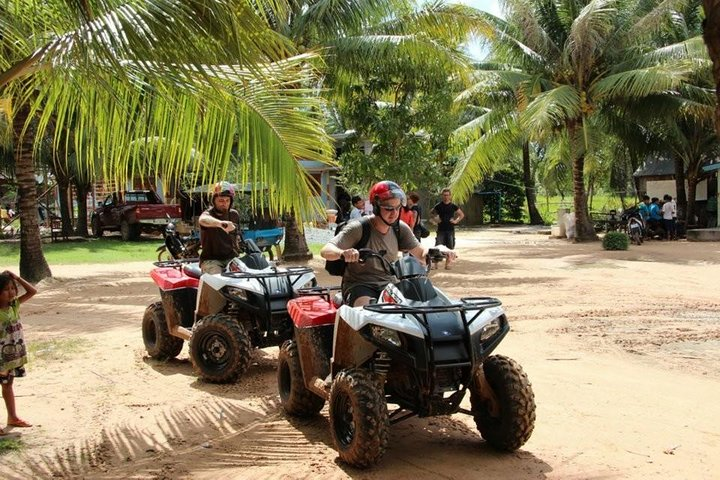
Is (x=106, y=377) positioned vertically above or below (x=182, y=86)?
below

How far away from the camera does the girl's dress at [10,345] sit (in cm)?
533

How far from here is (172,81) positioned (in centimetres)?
498

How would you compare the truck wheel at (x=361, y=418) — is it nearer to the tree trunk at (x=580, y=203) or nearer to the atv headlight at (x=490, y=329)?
the atv headlight at (x=490, y=329)

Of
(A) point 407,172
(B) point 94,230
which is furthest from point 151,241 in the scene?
(A) point 407,172

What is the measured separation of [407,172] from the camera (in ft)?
59.1

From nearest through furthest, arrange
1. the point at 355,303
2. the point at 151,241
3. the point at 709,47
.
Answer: the point at 709,47 → the point at 355,303 → the point at 151,241

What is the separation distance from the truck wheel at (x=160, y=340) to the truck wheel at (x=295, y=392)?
2273 mm

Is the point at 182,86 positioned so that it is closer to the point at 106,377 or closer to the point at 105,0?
the point at 105,0

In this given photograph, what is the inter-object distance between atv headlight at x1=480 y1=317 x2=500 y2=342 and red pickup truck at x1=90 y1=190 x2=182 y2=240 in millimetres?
22777

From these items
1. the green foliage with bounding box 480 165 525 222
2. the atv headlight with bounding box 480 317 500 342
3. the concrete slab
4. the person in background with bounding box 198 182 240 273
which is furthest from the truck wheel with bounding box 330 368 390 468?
the green foliage with bounding box 480 165 525 222

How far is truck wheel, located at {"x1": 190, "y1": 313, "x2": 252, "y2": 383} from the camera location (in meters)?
6.40

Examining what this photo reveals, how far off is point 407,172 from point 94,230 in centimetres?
1652

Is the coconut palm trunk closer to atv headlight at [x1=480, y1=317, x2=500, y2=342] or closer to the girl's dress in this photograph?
the girl's dress

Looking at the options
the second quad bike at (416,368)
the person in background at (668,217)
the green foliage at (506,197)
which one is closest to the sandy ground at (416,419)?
the second quad bike at (416,368)
